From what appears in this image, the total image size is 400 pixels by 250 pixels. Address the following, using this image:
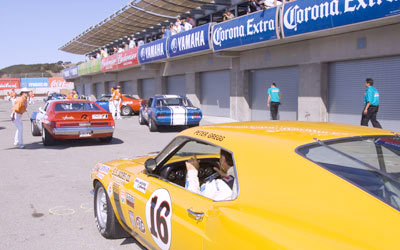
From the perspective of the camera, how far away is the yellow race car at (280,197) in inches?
71.4

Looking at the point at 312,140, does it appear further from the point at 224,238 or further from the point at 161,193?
the point at 161,193

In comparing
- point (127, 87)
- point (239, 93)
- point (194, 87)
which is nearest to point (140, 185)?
point (239, 93)

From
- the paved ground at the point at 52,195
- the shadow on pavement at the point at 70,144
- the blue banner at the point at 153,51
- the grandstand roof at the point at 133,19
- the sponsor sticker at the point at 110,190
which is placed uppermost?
the grandstand roof at the point at 133,19

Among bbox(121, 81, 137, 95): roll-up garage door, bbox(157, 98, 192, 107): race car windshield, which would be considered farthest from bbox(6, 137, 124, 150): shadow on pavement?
bbox(121, 81, 137, 95): roll-up garage door

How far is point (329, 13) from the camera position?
1109 centimetres

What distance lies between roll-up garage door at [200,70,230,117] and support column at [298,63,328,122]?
19.0 feet

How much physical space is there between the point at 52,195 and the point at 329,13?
9242 mm

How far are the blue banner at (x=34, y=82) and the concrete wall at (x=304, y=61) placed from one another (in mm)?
54984

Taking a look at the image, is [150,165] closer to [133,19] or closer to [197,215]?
[197,215]

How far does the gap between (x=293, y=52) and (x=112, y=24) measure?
20.2 m

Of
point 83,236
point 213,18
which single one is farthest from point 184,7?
point 83,236

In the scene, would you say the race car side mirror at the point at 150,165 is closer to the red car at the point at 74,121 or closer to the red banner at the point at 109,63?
the red car at the point at 74,121

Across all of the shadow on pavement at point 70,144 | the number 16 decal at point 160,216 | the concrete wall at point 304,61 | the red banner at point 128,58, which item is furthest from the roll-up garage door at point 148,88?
the number 16 decal at point 160,216

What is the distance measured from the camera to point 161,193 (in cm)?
294
